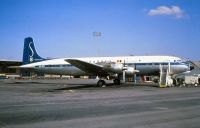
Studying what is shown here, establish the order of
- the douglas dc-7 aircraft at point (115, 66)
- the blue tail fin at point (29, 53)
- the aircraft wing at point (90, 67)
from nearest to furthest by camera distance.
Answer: the aircraft wing at point (90, 67) < the douglas dc-7 aircraft at point (115, 66) < the blue tail fin at point (29, 53)

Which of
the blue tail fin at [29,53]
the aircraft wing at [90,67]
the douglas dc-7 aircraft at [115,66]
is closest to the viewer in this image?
the aircraft wing at [90,67]

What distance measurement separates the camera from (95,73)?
1428 inches

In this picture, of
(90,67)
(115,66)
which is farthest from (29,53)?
(115,66)

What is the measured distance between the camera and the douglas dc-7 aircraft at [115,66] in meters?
34.1

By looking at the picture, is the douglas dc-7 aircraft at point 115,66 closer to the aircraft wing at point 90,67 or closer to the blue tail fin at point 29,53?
the aircraft wing at point 90,67

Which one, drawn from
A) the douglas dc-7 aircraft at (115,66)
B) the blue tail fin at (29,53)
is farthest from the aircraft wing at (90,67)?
the blue tail fin at (29,53)

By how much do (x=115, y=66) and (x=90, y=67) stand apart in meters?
2.96

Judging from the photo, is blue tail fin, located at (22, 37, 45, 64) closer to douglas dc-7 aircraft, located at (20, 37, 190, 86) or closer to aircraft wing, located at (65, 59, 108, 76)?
douglas dc-7 aircraft, located at (20, 37, 190, 86)

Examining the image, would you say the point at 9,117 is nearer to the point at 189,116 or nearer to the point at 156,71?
the point at 189,116

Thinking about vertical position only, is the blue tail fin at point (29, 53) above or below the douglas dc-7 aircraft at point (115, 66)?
above

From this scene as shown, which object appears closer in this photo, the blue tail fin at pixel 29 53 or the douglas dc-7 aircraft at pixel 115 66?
the douglas dc-7 aircraft at pixel 115 66

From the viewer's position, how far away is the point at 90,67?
112 ft

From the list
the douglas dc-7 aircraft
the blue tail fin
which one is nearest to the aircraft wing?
the douglas dc-7 aircraft

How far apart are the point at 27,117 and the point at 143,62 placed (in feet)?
84.0
